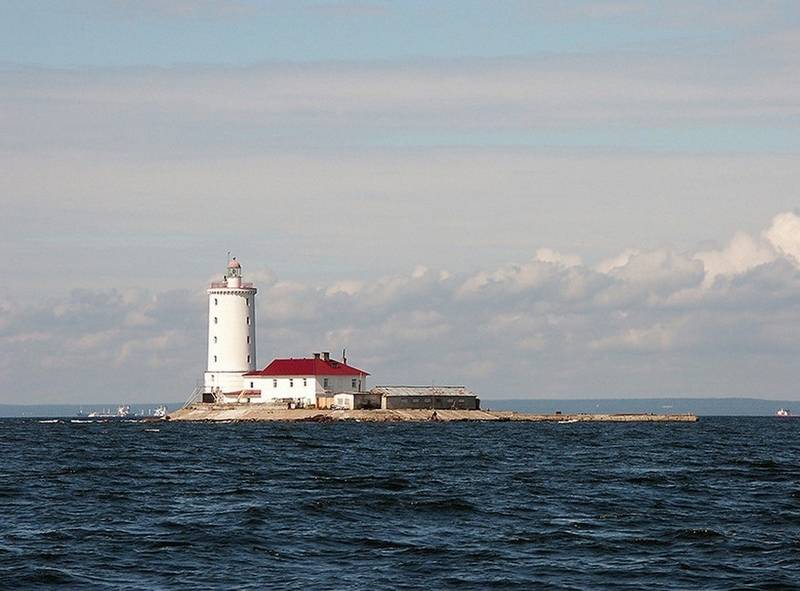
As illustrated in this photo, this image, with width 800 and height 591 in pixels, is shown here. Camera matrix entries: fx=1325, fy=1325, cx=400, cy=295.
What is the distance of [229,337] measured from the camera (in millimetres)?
143750

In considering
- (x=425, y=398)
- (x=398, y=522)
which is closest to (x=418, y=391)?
(x=425, y=398)

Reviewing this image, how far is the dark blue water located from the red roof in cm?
6739

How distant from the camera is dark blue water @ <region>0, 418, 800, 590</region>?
31.7 m

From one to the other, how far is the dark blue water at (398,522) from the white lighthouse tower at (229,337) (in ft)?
224

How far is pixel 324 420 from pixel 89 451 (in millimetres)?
52965

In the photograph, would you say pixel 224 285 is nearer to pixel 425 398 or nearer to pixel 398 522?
pixel 425 398

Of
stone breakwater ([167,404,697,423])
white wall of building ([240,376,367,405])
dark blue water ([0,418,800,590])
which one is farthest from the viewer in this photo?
white wall of building ([240,376,367,405])

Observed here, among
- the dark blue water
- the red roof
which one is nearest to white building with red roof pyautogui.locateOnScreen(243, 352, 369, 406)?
the red roof

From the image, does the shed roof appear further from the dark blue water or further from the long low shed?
the dark blue water

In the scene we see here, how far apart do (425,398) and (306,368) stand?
1396cm

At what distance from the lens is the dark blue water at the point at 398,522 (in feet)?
104

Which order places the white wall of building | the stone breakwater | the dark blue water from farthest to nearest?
1. the white wall of building
2. the stone breakwater
3. the dark blue water

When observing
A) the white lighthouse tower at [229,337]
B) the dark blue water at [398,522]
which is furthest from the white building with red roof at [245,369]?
the dark blue water at [398,522]

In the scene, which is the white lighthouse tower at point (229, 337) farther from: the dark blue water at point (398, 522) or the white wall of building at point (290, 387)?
the dark blue water at point (398, 522)
